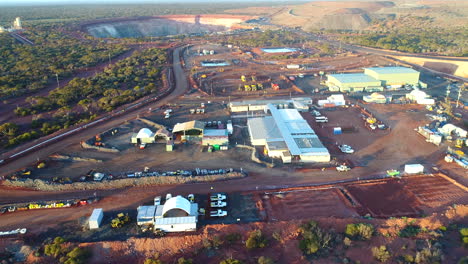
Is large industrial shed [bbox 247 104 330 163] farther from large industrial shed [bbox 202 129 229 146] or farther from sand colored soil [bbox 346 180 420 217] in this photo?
sand colored soil [bbox 346 180 420 217]

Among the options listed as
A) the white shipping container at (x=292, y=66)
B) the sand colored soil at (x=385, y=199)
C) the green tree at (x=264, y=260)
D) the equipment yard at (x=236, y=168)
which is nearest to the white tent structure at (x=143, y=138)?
the equipment yard at (x=236, y=168)

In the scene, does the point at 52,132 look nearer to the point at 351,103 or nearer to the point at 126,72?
the point at 126,72

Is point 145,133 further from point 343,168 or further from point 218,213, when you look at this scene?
point 343,168

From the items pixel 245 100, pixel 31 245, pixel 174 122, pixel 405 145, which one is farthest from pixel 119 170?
pixel 405 145

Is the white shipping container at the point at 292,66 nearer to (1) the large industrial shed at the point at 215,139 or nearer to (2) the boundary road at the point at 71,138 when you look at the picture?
(2) the boundary road at the point at 71,138

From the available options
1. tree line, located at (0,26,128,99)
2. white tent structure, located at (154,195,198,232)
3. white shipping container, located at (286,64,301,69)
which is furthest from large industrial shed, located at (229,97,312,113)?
tree line, located at (0,26,128,99)

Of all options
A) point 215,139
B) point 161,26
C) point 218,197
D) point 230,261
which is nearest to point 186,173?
point 218,197
